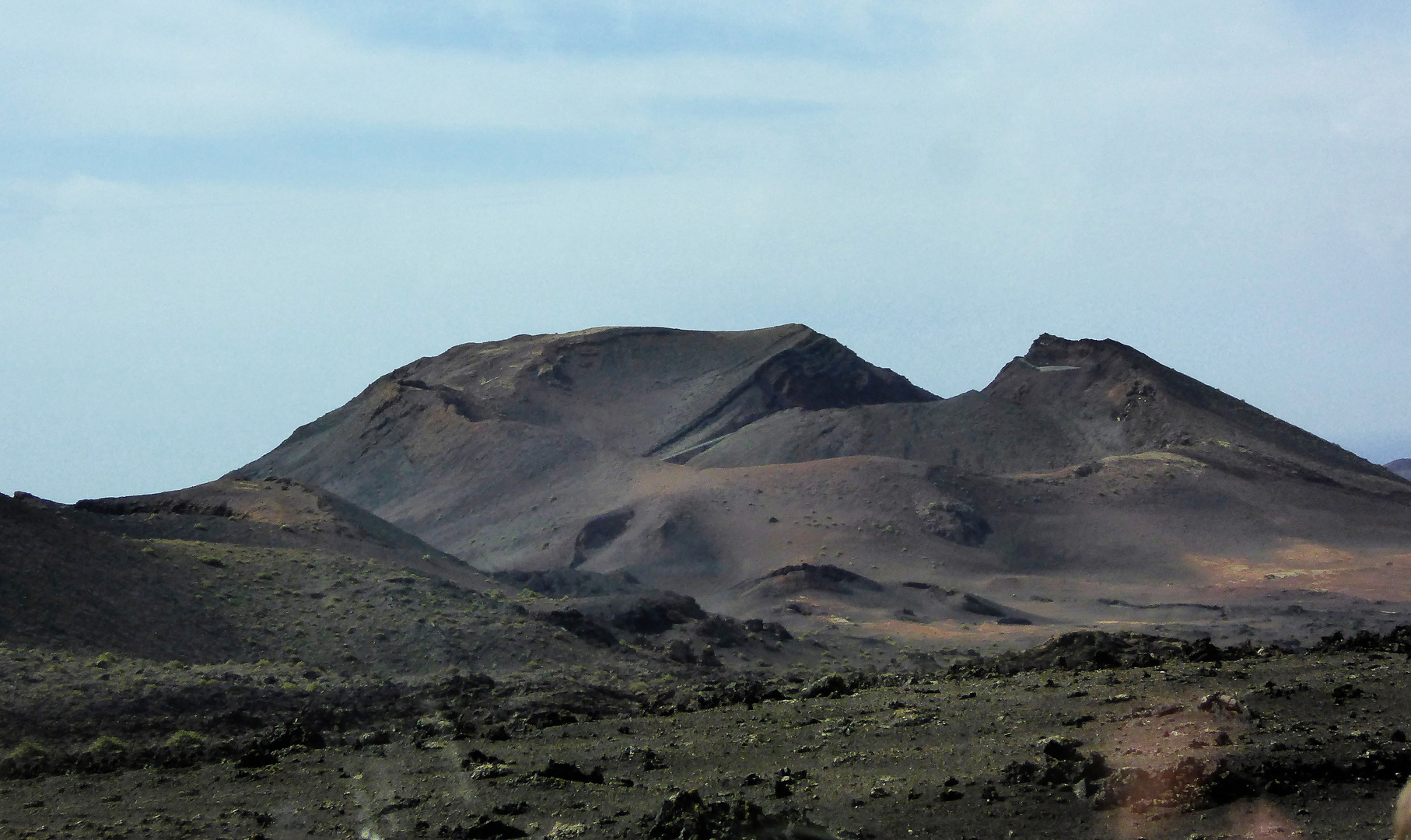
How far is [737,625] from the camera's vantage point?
38.5 meters

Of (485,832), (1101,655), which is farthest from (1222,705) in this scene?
(485,832)

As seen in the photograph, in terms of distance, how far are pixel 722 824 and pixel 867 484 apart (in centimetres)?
5057

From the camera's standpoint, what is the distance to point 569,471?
69.6m

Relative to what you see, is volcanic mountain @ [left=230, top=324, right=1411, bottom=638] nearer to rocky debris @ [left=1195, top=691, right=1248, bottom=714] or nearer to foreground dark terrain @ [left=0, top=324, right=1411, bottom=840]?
foreground dark terrain @ [left=0, top=324, right=1411, bottom=840]

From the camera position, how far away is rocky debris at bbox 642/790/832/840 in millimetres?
10148

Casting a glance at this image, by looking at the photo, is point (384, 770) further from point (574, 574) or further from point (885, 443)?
point (885, 443)

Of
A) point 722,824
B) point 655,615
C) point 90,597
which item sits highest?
point 90,597

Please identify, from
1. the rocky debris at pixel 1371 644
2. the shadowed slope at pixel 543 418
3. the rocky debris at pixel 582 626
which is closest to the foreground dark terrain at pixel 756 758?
the rocky debris at pixel 1371 644

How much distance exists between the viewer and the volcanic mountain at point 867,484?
50.9 meters

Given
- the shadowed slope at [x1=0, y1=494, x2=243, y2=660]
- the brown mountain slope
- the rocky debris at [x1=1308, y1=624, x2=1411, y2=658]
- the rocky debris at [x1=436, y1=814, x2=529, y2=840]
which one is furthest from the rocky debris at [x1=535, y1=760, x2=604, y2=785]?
the brown mountain slope

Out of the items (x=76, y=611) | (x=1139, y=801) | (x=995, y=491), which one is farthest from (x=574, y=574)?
(x=1139, y=801)

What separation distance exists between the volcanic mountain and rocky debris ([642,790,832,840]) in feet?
104

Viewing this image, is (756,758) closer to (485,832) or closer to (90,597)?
(485,832)

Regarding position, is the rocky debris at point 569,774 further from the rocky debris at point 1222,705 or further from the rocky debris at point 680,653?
the rocky debris at point 680,653
